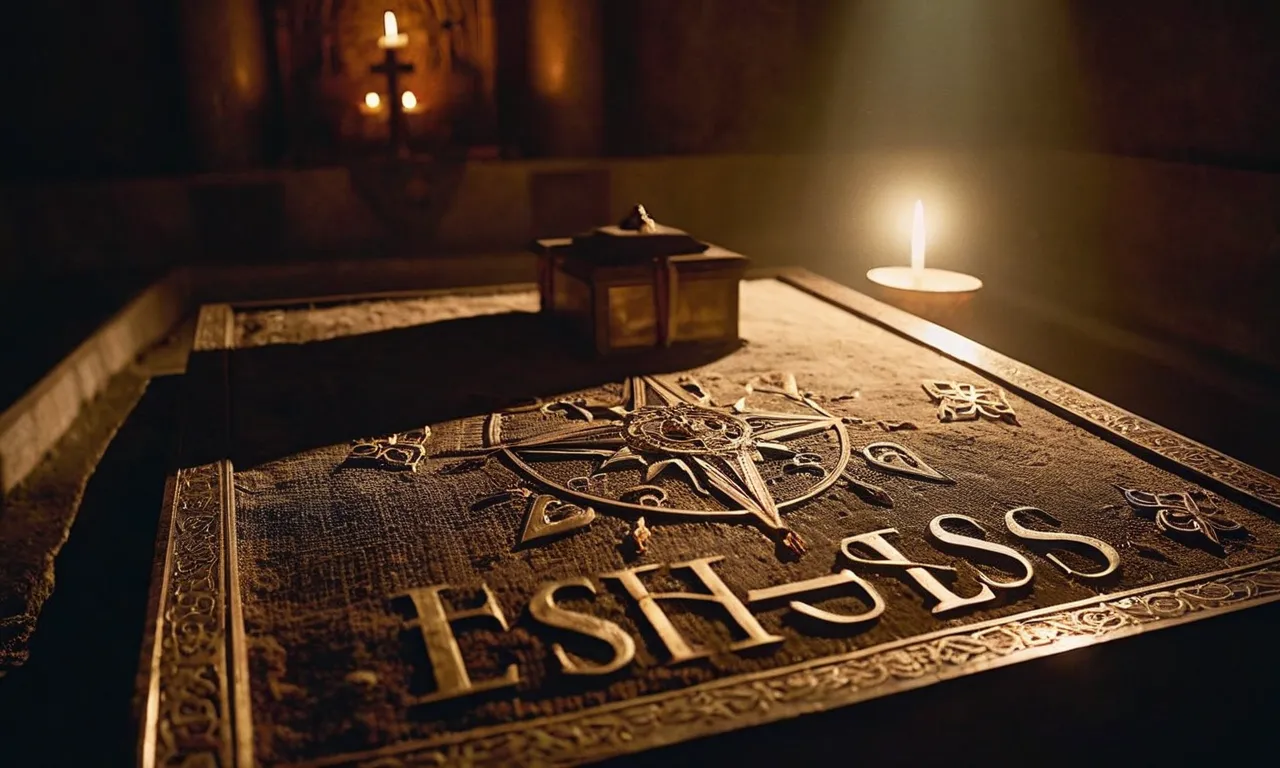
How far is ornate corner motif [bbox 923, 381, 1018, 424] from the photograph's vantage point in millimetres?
3391

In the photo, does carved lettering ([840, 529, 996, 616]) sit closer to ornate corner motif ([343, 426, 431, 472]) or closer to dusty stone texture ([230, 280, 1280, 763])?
dusty stone texture ([230, 280, 1280, 763])

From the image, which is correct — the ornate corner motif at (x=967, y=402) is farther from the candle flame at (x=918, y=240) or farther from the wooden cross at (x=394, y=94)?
the wooden cross at (x=394, y=94)

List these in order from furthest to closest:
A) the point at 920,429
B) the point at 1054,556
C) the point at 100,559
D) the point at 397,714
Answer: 1. the point at 920,429
2. the point at 100,559
3. the point at 1054,556
4. the point at 397,714

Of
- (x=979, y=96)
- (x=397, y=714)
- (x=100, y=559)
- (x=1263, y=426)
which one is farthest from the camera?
(x=979, y=96)


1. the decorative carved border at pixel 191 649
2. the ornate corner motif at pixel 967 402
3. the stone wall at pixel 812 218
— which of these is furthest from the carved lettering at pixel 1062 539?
the stone wall at pixel 812 218

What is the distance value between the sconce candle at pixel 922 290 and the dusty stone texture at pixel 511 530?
0.50 m

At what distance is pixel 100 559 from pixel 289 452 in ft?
2.25

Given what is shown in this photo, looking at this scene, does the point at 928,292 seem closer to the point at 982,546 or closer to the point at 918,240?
the point at 918,240

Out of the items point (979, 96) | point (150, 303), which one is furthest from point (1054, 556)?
point (979, 96)

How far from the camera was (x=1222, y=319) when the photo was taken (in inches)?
205

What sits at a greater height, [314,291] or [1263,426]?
[314,291]

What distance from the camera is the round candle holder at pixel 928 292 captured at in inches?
183

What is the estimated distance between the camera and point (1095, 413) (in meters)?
3.36

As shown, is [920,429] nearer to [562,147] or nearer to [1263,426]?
[1263,426]
